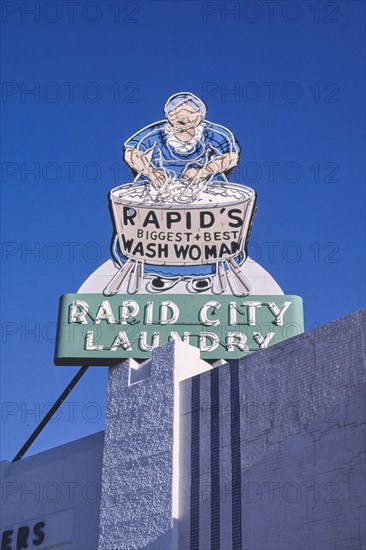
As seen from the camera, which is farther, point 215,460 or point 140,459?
point 140,459

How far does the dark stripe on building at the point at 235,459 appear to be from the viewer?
14.9m

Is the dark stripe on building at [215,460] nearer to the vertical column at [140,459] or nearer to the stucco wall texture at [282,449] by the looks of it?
the stucco wall texture at [282,449]

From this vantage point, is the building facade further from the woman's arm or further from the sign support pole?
the woman's arm

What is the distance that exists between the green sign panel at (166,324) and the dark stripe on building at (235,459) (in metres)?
2.83

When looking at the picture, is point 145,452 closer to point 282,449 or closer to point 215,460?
point 215,460

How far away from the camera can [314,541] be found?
1356 centimetres

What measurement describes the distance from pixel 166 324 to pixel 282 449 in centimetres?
574

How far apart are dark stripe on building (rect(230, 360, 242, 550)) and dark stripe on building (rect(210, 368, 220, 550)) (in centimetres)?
37

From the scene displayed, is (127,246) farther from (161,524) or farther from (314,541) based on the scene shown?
(314,541)

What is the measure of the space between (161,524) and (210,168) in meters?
9.71

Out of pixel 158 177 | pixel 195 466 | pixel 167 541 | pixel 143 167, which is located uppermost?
pixel 143 167

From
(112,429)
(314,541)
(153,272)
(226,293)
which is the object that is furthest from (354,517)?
(153,272)

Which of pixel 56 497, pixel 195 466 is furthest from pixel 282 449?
pixel 56 497

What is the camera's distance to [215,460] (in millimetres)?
15969
